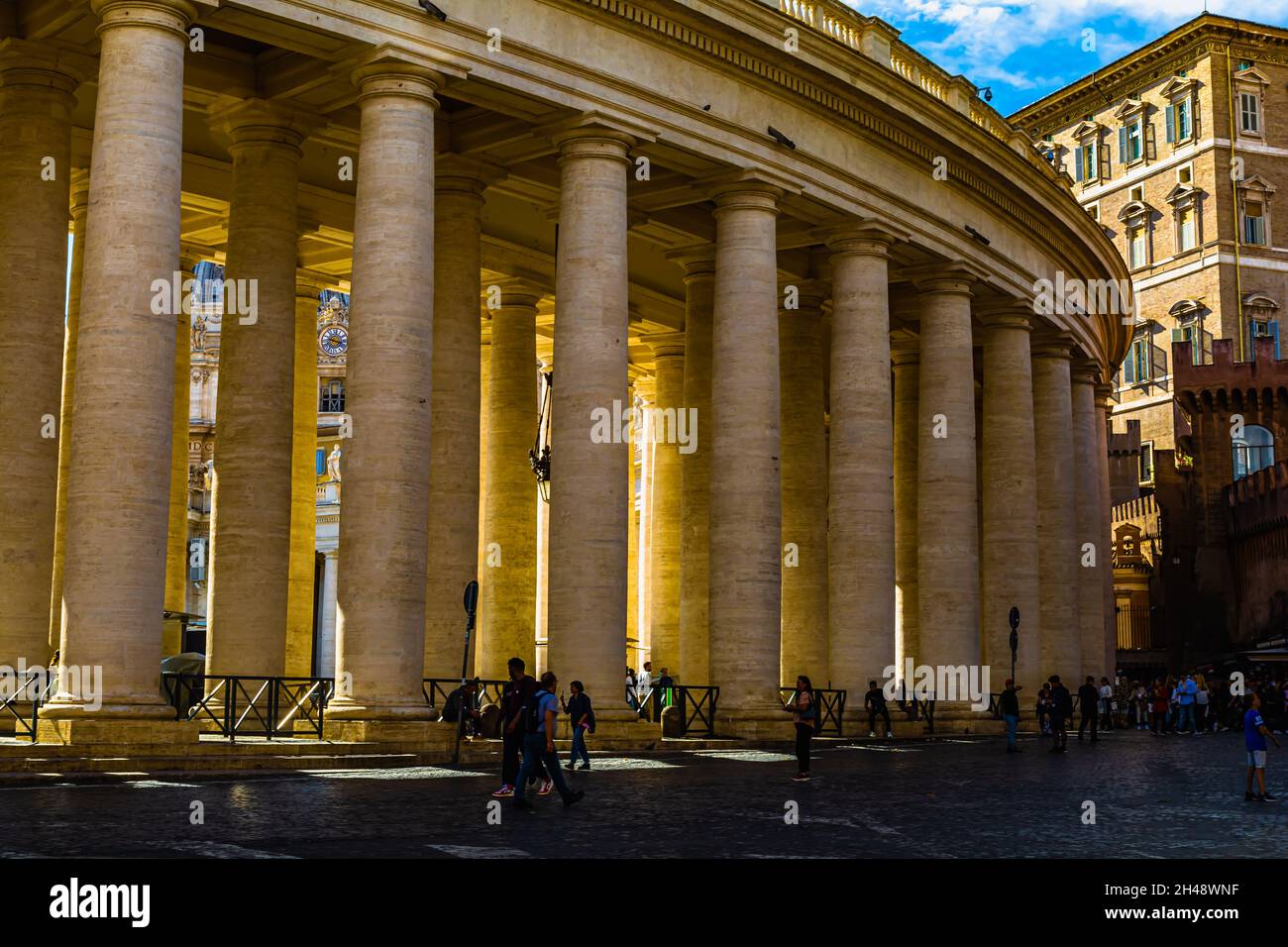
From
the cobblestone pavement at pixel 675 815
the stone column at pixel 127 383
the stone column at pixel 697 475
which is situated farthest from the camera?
the stone column at pixel 697 475

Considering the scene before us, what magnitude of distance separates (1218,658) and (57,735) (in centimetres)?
6881

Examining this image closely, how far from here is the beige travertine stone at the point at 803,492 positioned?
46.6 metres

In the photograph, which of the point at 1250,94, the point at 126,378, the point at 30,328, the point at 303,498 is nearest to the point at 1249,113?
the point at 1250,94

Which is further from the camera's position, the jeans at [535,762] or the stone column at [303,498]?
the stone column at [303,498]

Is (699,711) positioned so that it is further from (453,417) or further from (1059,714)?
(453,417)

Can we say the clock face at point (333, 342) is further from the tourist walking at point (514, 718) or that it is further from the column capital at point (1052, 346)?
the tourist walking at point (514, 718)

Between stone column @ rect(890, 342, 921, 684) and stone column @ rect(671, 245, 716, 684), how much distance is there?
1061 cm

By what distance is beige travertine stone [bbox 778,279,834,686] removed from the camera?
46.6 m

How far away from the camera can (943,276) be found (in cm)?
4647

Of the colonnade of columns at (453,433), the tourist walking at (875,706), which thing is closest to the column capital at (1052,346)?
the colonnade of columns at (453,433)

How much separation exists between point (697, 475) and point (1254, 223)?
71388 millimetres

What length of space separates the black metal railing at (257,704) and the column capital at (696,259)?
16927mm

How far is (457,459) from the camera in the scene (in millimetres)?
37219
